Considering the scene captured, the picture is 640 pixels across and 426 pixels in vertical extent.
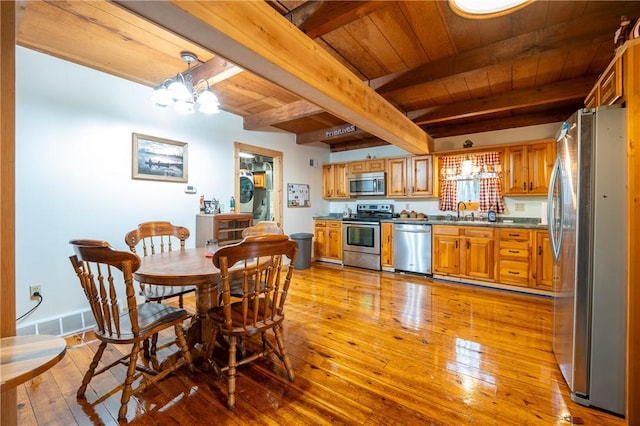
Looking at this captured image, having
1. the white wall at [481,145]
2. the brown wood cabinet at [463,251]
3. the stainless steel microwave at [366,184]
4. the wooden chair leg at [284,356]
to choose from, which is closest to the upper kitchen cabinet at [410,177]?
the stainless steel microwave at [366,184]

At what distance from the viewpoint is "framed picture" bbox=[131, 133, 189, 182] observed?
9.70ft

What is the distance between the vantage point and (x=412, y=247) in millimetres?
4398

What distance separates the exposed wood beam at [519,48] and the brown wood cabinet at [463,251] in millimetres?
2268

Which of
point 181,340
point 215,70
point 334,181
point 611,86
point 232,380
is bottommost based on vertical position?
point 232,380

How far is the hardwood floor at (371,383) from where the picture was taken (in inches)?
58.2

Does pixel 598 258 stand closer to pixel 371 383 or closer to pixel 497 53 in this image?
pixel 371 383

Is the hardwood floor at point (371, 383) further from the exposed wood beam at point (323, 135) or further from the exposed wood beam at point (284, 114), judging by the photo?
the exposed wood beam at point (323, 135)

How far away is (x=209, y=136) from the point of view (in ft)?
12.1

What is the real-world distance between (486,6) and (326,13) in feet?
3.13

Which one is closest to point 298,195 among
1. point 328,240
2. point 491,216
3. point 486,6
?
point 328,240

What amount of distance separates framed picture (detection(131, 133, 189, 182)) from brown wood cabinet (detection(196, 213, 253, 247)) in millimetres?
596

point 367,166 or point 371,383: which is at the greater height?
point 367,166

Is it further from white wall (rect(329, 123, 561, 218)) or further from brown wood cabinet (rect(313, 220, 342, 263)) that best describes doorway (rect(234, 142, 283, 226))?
white wall (rect(329, 123, 561, 218))

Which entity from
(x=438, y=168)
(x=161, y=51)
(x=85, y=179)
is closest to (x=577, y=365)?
(x=438, y=168)
